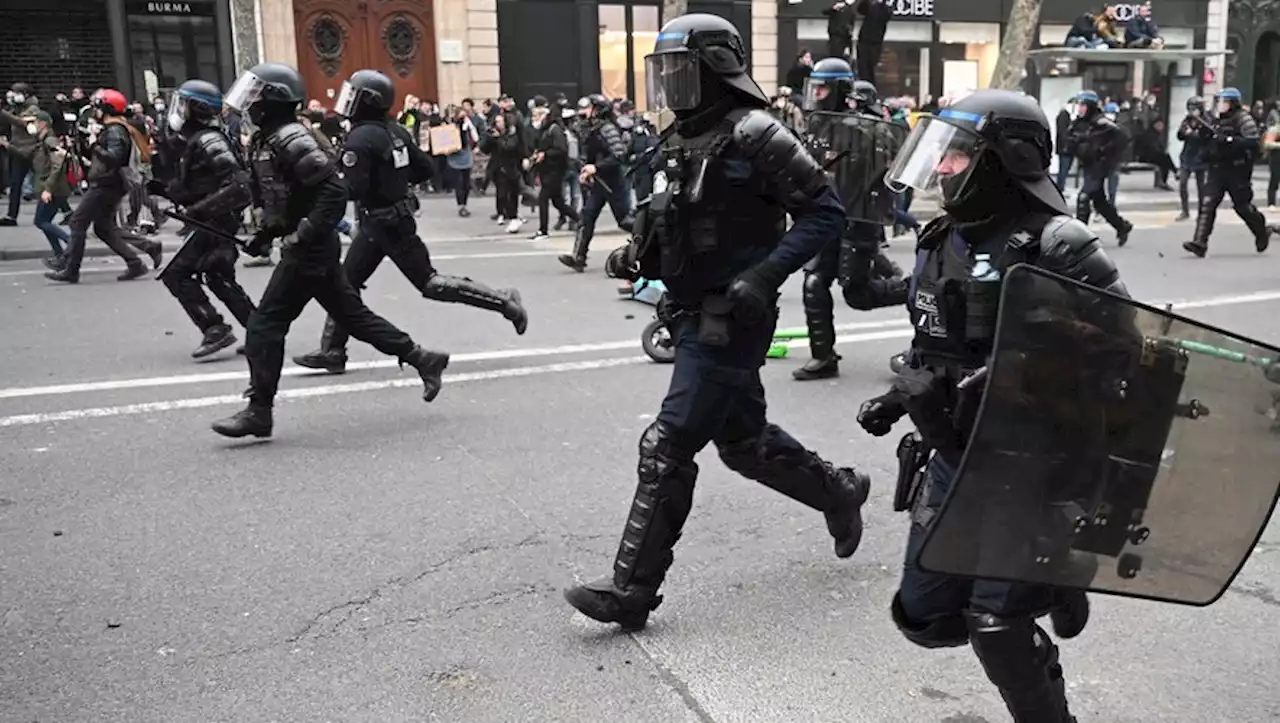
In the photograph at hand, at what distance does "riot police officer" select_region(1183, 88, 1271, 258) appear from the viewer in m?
12.1

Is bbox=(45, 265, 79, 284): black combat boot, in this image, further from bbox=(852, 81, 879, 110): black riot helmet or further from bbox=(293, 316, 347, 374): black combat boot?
bbox=(852, 81, 879, 110): black riot helmet

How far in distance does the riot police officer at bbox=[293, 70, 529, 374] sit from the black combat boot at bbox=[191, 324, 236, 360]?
34.2 inches

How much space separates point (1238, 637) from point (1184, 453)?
5.42ft

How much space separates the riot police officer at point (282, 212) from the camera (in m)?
5.65

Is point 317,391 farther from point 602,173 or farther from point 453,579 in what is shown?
point 602,173

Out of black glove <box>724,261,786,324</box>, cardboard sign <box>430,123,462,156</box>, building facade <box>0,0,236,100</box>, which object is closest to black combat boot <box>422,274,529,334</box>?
black glove <box>724,261,786,324</box>

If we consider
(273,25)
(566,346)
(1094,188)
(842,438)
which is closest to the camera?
(842,438)

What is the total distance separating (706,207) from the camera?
356cm

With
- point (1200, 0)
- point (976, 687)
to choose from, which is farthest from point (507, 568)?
point (1200, 0)

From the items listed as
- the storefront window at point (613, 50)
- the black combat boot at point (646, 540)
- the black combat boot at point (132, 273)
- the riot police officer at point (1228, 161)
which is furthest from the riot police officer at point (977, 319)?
the storefront window at point (613, 50)

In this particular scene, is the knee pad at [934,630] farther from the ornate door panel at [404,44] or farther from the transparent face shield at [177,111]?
the ornate door panel at [404,44]

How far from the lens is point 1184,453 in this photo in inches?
88.1

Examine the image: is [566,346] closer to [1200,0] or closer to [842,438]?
[842,438]

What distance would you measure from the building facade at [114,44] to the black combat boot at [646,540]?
19397mm
